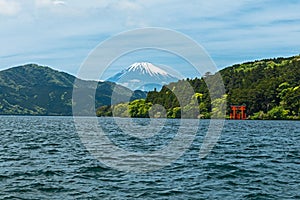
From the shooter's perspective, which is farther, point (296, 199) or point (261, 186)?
point (261, 186)

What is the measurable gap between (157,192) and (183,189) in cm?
169

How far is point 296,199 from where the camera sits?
23.0 m

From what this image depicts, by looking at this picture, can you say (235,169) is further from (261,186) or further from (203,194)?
(203,194)

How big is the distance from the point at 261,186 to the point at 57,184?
37.6 ft

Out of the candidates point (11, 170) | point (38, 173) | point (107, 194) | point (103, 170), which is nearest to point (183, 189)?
point (107, 194)

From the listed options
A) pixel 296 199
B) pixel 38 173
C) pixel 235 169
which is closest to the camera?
pixel 296 199

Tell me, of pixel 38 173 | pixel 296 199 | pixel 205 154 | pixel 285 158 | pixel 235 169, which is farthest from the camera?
pixel 205 154

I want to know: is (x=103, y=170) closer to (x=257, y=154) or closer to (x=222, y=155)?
(x=222, y=155)

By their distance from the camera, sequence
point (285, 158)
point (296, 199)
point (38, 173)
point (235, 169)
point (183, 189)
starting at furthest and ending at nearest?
point (285, 158), point (235, 169), point (38, 173), point (183, 189), point (296, 199)

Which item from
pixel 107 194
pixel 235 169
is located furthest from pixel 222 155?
pixel 107 194

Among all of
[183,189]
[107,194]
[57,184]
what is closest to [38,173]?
[57,184]

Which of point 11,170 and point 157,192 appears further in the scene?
point 11,170

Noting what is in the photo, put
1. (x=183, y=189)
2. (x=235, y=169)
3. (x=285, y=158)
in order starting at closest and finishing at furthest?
(x=183, y=189)
(x=235, y=169)
(x=285, y=158)

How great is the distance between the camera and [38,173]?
30266 millimetres
